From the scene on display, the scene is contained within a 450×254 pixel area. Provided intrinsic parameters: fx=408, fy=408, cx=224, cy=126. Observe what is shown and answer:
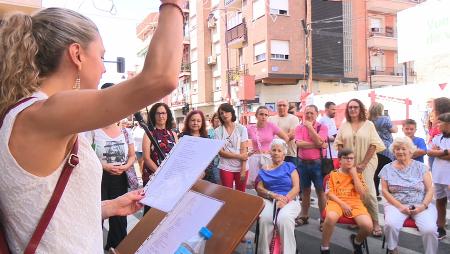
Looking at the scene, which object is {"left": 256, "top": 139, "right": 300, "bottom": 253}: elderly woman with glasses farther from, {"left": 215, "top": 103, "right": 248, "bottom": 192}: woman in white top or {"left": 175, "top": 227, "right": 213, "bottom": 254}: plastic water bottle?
{"left": 175, "top": 227, "right": 213, "bottom": 254}: plastic water bottle

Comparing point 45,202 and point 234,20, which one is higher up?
point 234,20

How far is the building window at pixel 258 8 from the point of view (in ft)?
85.0

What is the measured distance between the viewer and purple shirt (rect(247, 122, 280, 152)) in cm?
631

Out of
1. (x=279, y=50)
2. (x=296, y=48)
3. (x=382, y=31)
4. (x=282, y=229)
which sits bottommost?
(x=282, y=229)

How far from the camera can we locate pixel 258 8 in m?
26.6

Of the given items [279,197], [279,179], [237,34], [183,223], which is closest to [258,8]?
[237,34]

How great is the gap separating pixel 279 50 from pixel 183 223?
82.4 feet

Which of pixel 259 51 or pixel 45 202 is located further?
pixel 259 51

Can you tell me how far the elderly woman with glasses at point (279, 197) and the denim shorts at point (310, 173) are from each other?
120 centimetres

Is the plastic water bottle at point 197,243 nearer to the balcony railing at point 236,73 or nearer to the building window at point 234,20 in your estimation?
the balcony railing at point 236,73

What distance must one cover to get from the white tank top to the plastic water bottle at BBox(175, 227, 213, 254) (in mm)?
492

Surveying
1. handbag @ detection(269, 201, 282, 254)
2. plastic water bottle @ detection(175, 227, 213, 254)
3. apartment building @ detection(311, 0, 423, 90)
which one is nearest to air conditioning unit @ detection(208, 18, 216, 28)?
apartment building @ detection(311, 0, 423, 90)

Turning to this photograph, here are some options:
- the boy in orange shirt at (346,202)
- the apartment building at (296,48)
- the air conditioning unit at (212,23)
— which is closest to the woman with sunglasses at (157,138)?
the boy in orange shirt at (346,202)

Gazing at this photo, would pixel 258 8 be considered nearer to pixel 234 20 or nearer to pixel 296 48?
pixel 296 48
